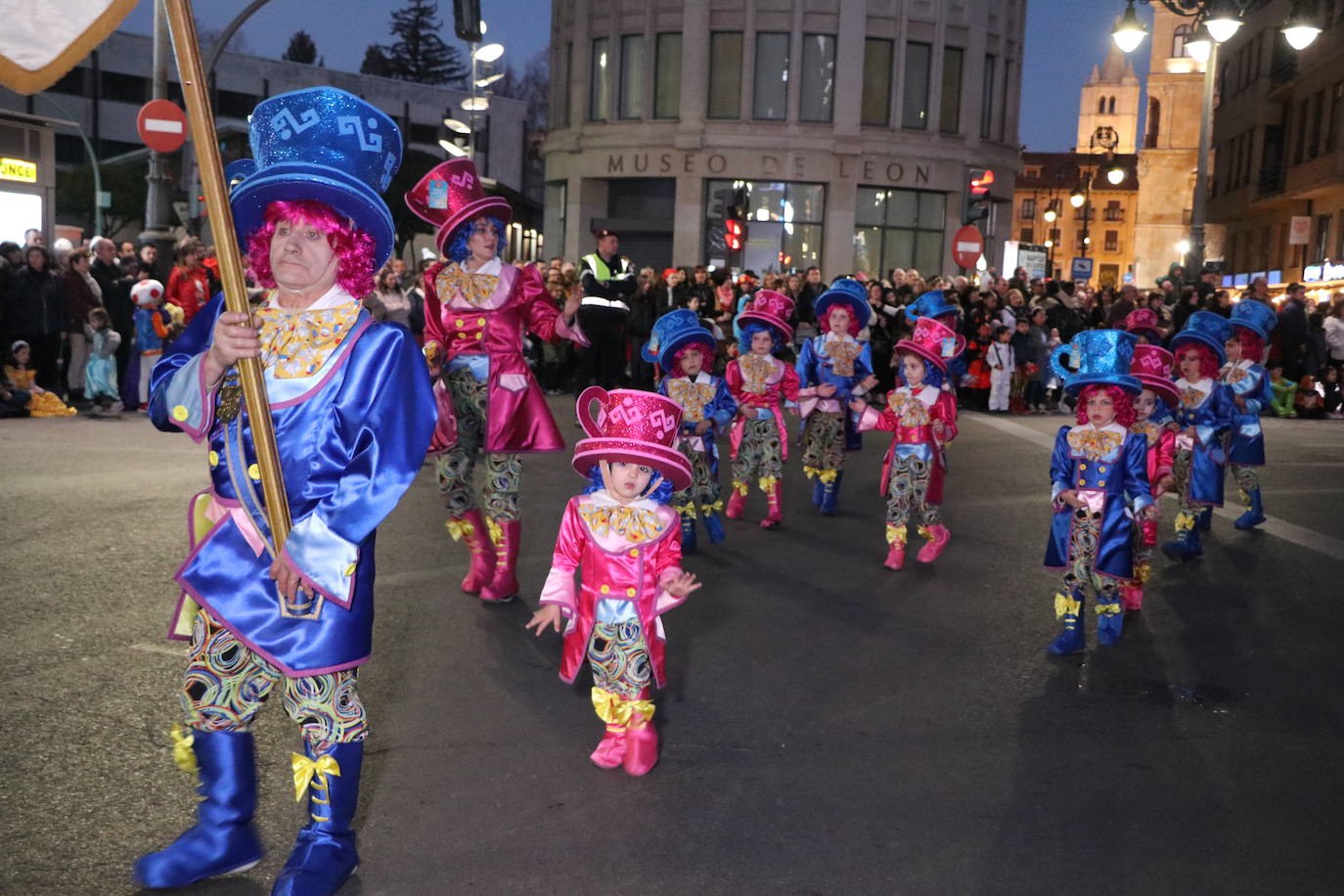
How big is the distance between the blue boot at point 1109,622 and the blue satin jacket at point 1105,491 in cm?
22

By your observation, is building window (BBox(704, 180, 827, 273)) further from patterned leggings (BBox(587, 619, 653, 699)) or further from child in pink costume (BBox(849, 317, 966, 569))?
patterned leggings (BBox(587, 619, 653, 699))

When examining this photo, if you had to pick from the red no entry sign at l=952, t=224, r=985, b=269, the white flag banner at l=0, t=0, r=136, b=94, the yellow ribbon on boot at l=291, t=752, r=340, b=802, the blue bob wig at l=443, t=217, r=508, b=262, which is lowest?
the yellow ribbon on boot at l=291, t=752, r=340, b=802

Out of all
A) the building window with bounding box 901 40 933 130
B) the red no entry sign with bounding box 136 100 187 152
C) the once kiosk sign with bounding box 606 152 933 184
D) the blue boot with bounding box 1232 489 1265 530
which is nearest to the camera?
the blue boot with bounding box 1232 489 1265 530

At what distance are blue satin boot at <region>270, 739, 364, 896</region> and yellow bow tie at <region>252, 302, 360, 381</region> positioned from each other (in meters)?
1.06

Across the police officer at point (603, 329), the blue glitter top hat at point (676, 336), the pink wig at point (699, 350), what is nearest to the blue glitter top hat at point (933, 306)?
the pink wig at point (699, 350)

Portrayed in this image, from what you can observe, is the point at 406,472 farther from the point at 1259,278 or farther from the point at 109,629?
the point at 1259,278

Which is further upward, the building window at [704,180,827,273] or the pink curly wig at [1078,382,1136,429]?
the building window at [704,180,827,273]

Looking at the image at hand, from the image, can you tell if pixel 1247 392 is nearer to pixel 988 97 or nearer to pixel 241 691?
pixel 241 691

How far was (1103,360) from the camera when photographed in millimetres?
7227

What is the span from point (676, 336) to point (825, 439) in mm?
2118

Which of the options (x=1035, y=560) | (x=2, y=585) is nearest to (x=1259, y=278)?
(x=1035, y=560)

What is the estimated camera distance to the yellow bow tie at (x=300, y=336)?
3695 millimetres

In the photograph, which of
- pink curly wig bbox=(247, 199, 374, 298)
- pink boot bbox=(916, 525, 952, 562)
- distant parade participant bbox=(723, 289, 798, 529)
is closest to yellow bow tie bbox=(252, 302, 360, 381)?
pink curly wig bbox=(247, 199, 374, 298)

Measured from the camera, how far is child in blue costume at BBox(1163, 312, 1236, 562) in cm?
1012
